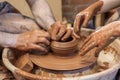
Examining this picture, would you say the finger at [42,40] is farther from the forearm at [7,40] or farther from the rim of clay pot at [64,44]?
the forearm at [7,40]

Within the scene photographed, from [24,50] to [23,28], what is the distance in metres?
0.29

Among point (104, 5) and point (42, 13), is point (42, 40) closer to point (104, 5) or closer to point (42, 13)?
point (42, 13)

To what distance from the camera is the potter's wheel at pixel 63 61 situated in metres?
1.16

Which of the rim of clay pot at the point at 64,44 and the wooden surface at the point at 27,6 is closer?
the rim of clay pot at the point at 64,44

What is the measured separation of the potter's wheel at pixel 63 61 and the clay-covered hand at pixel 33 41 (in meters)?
0.05

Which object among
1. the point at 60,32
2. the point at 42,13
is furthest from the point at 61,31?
the point at 42,13

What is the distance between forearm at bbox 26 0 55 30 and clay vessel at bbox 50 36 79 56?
0.33 m

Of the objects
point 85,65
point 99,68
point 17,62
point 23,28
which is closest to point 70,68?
point 85,65

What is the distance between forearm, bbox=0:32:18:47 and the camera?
1.25 m

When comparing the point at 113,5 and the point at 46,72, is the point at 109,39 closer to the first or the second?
the point at 46,72

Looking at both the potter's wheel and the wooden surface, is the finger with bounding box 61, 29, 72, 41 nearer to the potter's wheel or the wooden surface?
the potter's wheel

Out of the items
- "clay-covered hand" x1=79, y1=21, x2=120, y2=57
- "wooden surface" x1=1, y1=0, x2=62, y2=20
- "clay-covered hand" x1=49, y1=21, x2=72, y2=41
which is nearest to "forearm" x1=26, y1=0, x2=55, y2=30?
"clay-covered hand" x1=49, y1=21, x2=72, y2=41

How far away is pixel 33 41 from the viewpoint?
47.6 inches

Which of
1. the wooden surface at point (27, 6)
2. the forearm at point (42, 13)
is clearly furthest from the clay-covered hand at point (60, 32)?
the wooden surface at point (27, 6)
